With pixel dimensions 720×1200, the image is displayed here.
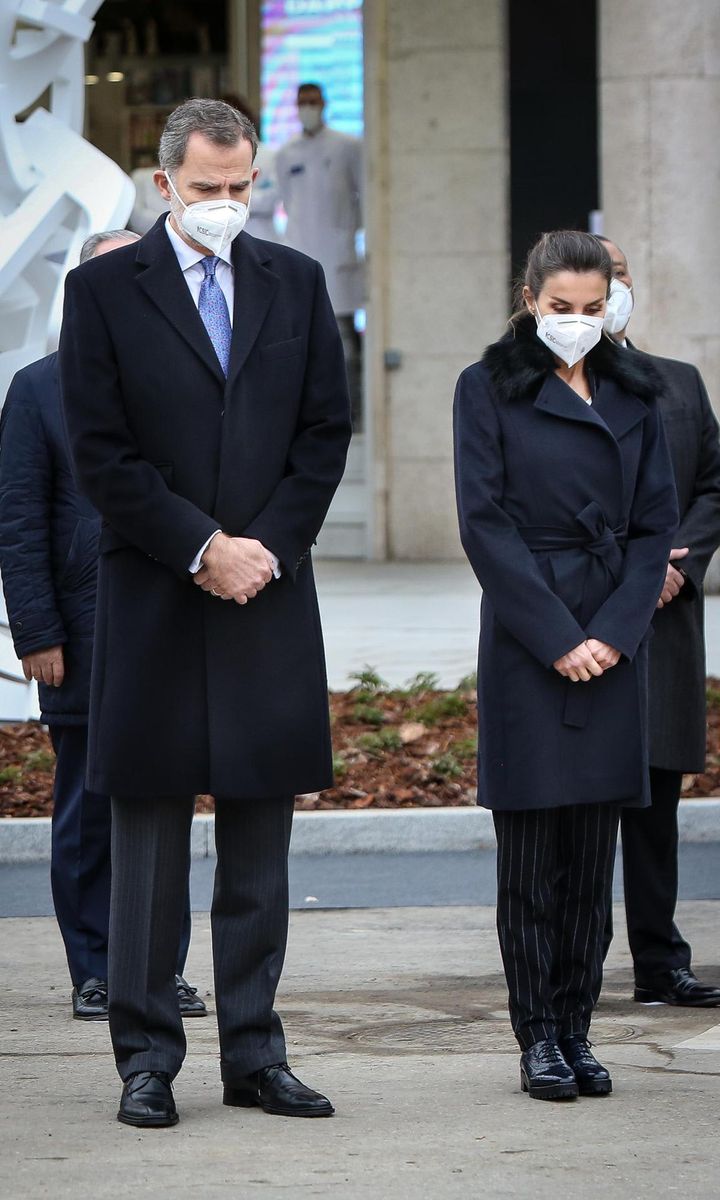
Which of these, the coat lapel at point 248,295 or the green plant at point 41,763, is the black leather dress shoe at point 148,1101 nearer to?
the coat lapel at point 248,295

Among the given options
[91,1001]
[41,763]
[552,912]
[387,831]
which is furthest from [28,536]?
[41,763]

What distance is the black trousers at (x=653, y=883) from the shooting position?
595cm

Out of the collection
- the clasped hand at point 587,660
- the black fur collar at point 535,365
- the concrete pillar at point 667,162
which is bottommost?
the clasped hand at point 587,660

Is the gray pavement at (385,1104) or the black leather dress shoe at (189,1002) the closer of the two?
the gray pavement at (385,1104)

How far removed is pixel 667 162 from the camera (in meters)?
14.9

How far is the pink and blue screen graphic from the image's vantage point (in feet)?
56.4

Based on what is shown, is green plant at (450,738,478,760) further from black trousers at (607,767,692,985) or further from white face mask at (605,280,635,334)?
white face mask at (605,280,635,334)

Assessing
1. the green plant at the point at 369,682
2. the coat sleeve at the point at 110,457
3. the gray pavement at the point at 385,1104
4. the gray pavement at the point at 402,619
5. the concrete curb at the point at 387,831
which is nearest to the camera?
the gray pavement at the point at 385,1104

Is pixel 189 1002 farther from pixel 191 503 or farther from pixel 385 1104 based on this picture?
pixel 191 503

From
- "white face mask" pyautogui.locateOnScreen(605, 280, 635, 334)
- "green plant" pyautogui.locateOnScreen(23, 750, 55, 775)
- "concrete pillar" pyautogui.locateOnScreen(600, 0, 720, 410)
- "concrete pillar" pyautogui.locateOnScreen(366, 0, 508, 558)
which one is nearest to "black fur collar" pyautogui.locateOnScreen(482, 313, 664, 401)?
"white face mask" pyautogui.locateOnScreen(605, 280, 635, 334)

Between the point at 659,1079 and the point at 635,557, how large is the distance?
121 centimetres

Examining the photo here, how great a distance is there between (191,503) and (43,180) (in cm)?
544

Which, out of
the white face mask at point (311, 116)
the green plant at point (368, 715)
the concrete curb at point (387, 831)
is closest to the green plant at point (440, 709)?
the green plant at point (368, 715)

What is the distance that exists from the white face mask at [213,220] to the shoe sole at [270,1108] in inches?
73.7
